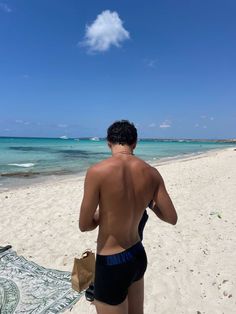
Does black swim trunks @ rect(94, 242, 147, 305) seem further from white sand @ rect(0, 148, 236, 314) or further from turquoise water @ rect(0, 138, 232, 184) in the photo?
turquoise water @ rect(0, 138, 232, 184)

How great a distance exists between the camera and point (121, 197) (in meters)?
2.10

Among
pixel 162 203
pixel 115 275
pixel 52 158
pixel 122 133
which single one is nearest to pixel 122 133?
→ pixel 122 133

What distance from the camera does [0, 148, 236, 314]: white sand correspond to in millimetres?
4152

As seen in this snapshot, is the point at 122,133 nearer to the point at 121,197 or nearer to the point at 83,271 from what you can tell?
the point at 121,197

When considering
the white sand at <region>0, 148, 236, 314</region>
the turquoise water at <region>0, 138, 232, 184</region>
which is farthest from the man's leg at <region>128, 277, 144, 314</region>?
the turquoise water at <region>0, 138, 232, 184</region>

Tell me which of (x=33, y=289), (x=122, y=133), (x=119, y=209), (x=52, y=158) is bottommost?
(x=52, y=158)

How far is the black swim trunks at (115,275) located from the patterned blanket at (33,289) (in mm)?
1961

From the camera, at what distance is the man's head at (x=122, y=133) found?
2223mm

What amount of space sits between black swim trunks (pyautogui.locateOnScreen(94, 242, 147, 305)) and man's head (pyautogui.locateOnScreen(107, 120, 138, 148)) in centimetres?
78

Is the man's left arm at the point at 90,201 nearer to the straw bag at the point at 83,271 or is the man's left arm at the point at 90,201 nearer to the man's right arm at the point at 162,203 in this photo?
the man's right arm at the point at 162,203

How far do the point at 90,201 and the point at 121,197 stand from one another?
0.21 metres

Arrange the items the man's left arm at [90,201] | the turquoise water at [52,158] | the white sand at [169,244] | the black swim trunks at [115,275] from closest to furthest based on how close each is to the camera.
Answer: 1. the man's left arm at [90,201]
2. the black swim trunks at [115,275]
3. the white sand at [169,244]
4. the turquoise water at [52,158]

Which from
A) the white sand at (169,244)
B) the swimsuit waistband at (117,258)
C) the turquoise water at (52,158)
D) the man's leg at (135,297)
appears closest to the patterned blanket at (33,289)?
the white sand at (169,244)

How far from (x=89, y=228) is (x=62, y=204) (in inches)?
286
